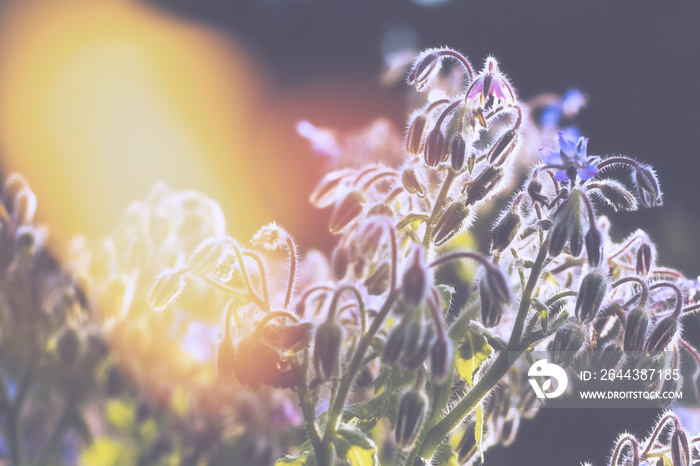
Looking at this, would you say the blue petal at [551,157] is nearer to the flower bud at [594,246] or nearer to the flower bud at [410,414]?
the flower bud at [594,246]

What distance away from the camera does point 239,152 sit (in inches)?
156

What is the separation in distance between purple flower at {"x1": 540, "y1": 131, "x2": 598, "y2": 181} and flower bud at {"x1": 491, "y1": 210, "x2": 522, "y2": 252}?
0.06 m

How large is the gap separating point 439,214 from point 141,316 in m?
0.80

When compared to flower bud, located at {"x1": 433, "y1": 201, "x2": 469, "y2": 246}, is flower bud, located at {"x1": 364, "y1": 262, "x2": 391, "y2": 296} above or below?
below

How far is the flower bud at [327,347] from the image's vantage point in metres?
0.67

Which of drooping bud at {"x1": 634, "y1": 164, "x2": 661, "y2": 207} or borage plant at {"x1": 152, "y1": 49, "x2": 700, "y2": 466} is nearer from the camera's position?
borage plant at {"x1": 152, "y1": 49, "x2": 700, "y2": 466}

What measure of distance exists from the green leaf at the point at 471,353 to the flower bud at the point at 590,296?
0.35ft

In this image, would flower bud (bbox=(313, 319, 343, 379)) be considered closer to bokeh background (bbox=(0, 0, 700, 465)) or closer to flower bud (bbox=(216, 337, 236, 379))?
flower bud (bbox=(216, 337, 236, 379))

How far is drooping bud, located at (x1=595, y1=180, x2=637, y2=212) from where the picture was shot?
80cm

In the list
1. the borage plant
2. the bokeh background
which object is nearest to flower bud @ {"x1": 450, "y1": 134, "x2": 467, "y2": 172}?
the borage plant

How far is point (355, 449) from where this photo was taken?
69 centimetres

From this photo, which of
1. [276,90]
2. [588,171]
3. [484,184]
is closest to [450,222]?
[484,184]

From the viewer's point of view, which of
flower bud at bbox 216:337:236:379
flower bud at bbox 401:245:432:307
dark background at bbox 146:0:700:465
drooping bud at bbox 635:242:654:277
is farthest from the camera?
dark background at bbox 146:0:700:465

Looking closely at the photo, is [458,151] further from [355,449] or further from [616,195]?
[355,449]
